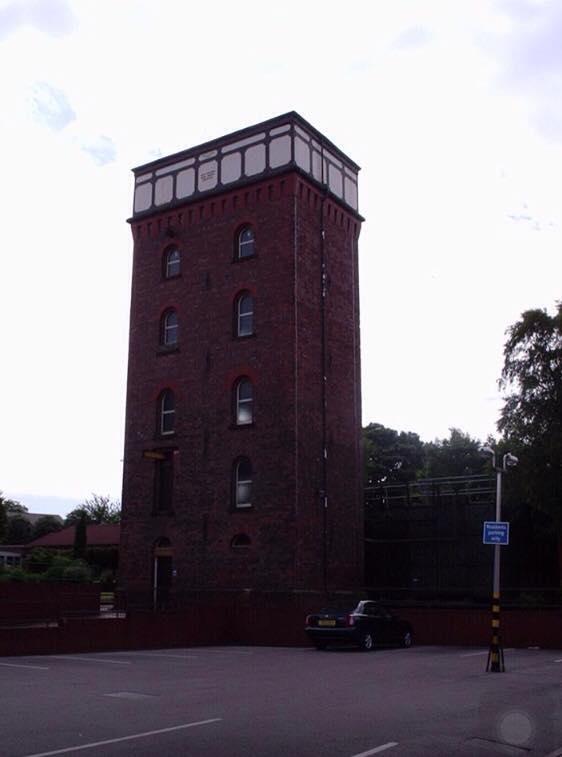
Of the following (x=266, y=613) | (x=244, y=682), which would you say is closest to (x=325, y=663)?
(x=244, y=682)

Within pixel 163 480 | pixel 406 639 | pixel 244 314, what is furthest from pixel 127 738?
pixel 163 480

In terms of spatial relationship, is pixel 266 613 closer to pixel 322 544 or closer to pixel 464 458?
pixel 322 544

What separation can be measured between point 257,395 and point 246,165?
8.91m

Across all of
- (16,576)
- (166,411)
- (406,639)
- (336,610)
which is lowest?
(406,639)

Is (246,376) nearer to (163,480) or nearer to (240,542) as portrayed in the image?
(163,480)

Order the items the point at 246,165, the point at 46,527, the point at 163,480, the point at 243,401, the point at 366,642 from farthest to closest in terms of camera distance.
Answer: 1. the point at 46,527
2. the point at 163,480
3. the point at 246,165
4. the point at 243,401
5. the point at 366,642

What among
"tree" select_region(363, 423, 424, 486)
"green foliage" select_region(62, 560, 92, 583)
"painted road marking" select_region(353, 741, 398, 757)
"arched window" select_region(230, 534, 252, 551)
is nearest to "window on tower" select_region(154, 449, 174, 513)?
"arched window" select_region(230, 534, 252, 551)

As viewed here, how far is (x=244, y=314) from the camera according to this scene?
31.7 m

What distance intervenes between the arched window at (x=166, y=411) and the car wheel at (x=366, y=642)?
12499mm

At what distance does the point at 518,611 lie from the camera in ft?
82.3

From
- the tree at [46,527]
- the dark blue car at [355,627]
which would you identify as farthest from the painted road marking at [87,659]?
the tree at [46,527]

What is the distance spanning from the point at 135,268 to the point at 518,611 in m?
19.9

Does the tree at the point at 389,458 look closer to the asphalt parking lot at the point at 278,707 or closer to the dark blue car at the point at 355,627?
the dark blue car at the point at 355,627

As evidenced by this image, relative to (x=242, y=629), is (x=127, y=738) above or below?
above
